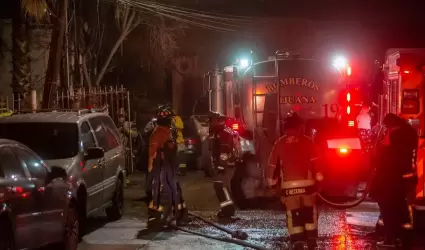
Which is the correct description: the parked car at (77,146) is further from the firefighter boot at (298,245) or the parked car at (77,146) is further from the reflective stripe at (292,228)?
the firefighter boot at (298,245)

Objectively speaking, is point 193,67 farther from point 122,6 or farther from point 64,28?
point 64,28

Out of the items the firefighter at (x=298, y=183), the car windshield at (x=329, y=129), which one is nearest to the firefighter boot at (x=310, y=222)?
the firefighter at (x=298, y=183)

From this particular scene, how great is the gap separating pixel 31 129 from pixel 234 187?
13.7ft

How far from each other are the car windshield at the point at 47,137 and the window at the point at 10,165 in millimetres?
2179

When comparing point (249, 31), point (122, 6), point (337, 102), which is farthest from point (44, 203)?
point (249, 31)

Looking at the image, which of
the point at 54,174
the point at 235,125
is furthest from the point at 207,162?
the point at 54,174

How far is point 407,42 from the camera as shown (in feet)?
89.6

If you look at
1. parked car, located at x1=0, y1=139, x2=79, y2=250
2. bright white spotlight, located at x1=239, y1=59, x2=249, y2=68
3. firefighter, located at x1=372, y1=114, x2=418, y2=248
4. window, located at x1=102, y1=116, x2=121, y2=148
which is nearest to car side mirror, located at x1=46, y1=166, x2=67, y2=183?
parked car, located at x1=0, y1=139, x2=79, y2=250

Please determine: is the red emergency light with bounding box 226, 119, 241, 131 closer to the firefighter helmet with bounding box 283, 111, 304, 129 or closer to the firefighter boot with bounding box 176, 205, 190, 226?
the firefighter boot with bounding box 176, 205, 190, 226

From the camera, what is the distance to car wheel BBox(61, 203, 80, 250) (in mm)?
8445

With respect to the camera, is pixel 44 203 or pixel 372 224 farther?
pixel 372 224

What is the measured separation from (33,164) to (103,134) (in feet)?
11.2

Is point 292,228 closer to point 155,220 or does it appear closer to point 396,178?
point 396,178

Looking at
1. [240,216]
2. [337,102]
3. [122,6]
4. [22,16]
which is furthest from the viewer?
[122,6]
